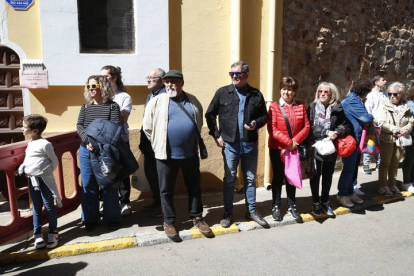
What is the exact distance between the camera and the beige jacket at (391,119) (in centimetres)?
545

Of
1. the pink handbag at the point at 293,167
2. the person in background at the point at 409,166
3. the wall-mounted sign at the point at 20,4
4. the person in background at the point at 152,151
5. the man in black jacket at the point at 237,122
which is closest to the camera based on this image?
the man in black jacket at the point at 237,122

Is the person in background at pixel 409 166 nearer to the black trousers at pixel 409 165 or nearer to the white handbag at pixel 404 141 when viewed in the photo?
the black trousers at pixel 409 165

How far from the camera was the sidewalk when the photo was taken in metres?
3.79

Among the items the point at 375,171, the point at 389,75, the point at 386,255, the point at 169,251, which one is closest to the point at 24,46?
the point at 169,251

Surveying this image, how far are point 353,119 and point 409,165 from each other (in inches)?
69.9

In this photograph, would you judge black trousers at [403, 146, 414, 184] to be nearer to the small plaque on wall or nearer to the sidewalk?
the sidewalk

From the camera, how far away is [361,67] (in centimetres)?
726

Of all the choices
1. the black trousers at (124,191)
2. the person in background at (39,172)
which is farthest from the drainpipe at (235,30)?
the person in background at (39,172)

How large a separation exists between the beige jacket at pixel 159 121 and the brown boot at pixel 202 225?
36.4 inches

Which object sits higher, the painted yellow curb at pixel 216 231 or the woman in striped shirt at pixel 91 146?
the woman in striped shirt at pixel 91 146

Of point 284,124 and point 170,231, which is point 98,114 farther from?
point 284,124

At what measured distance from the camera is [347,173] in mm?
5129

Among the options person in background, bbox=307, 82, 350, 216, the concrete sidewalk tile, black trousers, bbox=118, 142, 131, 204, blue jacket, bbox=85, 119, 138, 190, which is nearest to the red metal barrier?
blue jacket, bbox=85, 119, 138, 190

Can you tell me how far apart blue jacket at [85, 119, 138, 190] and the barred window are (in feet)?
5.86
